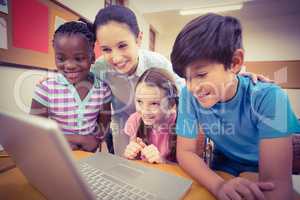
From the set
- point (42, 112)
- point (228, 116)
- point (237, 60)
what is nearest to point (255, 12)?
point (237, 60)

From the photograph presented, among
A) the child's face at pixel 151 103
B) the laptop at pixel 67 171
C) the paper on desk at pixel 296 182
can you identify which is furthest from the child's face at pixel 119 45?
the paper on desk at pixel 296 182

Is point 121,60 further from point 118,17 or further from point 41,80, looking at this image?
point 41,80

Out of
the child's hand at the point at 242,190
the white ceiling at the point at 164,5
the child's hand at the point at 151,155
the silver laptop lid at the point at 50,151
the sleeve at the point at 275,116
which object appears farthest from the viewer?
the white ceiling at the point at 164,5

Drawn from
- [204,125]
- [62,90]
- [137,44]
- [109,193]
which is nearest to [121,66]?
[137,44]

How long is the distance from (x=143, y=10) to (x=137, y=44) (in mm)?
156

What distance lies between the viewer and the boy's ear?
0.60 meters

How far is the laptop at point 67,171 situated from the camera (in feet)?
0.80

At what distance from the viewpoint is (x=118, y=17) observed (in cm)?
77

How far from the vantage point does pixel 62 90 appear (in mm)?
820

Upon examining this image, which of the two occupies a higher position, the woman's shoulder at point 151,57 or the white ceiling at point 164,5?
the white ceiling at point 164,5

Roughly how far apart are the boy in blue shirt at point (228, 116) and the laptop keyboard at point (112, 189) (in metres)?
0.17

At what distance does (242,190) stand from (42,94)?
733 mm

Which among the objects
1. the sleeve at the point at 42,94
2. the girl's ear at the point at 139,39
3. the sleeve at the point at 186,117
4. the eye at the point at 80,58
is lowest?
the sleeve at the point at 186,117

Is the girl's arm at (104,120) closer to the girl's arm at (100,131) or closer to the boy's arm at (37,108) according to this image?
the girl's arm at (100,131)
